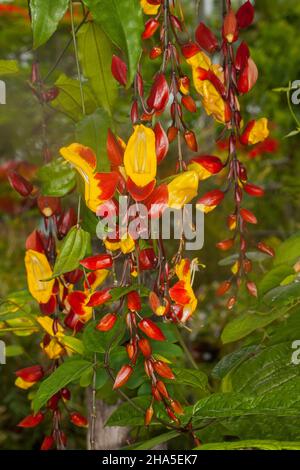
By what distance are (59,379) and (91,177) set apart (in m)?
0.21

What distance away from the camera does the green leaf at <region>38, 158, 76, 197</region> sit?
2.51 feet

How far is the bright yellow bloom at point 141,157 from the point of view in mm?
644

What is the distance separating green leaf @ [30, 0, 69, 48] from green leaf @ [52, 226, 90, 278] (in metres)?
0.17

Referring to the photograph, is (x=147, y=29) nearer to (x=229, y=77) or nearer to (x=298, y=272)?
(x=229, y=77)

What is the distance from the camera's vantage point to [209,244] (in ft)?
10.7

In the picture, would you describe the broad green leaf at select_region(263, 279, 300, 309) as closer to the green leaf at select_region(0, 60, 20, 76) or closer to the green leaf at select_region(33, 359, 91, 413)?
the green leaf at select_region(33, 359, 91, 413)

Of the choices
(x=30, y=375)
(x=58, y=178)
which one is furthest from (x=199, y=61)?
(x=30, y=375)

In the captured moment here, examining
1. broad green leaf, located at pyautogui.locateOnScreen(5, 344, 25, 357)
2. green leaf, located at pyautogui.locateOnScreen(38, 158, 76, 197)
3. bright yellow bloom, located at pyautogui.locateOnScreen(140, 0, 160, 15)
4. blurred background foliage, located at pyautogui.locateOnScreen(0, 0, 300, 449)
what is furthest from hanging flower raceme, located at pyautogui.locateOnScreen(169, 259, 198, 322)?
blurred background foliage, located at pyautogui.locateOnScreen(0, 0, 300, 449)

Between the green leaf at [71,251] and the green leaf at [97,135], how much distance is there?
0.21 feet

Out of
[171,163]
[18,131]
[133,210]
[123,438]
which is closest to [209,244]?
[171,163]

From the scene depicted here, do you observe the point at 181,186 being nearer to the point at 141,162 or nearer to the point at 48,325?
the point at 141,162

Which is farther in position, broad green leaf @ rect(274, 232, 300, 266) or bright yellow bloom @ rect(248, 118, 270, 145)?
broad green leaf @ rect(274, 232, 300, 266)

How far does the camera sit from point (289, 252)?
92cm

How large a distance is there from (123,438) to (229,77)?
601 mm
